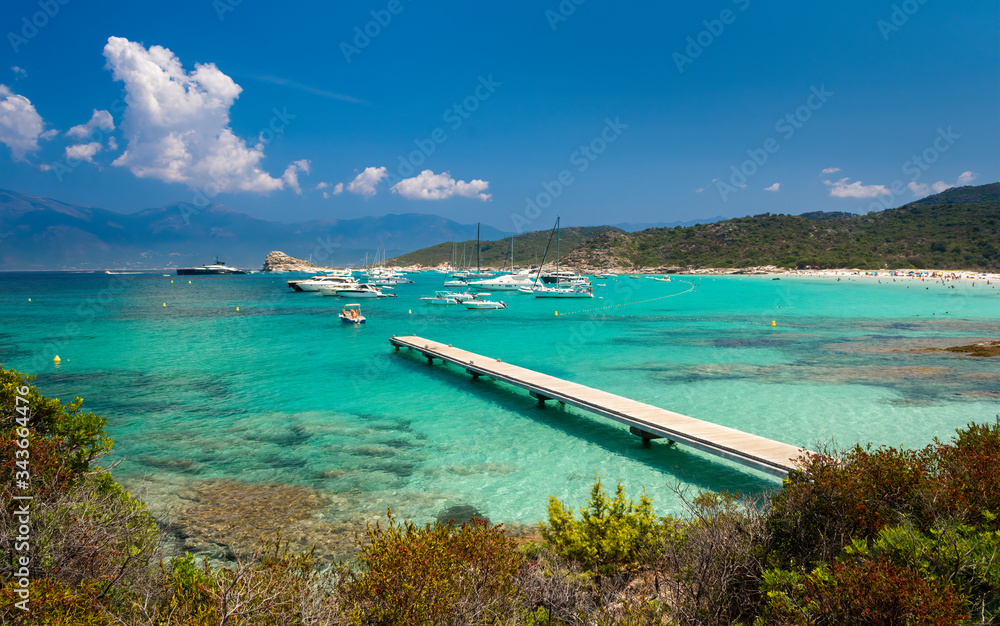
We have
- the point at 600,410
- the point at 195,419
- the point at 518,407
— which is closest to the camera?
the point at 600,410

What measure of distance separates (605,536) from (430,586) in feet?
9.80

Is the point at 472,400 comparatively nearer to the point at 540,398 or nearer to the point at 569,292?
the point at 540,398

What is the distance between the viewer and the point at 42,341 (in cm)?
3106

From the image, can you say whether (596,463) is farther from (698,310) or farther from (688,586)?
(698,310)

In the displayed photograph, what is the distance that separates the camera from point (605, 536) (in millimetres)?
6195

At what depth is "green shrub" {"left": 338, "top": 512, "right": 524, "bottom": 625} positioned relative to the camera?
12.6ft

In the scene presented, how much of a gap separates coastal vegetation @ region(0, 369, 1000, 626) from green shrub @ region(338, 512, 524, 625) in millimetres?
15

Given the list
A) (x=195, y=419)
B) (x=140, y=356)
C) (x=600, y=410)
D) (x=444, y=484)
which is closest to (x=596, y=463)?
(x=600, y=410)

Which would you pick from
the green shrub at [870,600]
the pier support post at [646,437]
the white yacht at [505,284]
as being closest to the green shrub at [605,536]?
the green shrub at [870,600]

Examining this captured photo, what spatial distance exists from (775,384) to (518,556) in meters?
17.0

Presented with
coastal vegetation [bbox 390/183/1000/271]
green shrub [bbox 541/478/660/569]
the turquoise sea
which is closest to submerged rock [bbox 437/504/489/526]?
the turquoise sea

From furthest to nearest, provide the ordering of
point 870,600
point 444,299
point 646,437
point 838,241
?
1. point 838,241
2. point 444,299
3. point 646,437
4. point 870,600

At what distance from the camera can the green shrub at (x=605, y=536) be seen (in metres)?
6.03

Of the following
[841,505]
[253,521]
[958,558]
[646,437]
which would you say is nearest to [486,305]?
[646,437]
